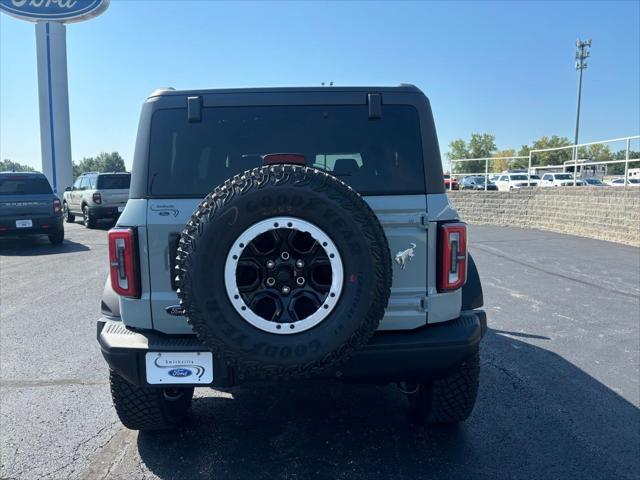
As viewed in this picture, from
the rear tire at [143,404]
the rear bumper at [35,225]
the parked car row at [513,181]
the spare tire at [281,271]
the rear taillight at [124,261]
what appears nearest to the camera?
the spare tire at [281,271]

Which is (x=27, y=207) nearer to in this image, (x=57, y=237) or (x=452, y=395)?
(x=57, y=237)

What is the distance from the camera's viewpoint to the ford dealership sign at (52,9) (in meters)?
25.6

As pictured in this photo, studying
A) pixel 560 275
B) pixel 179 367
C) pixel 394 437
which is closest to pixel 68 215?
pixel 560 275

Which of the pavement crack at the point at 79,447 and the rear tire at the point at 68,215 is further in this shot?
the rear tire at the point at 68,215

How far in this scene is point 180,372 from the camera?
2596 mm

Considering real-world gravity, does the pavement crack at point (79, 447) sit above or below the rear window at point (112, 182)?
below

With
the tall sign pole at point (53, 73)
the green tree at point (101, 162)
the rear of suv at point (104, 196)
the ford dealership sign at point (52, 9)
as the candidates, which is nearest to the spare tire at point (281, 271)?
the rear of suv at point (104, 196)

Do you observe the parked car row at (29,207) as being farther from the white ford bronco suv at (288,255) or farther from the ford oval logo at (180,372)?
the ford oval logo at (180,372)

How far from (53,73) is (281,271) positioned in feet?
92.9

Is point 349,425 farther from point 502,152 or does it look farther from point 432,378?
point 502,152

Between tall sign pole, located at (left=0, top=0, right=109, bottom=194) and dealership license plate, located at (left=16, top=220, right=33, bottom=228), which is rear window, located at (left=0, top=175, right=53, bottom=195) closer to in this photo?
dealership license plate, located at (left=16, top=220, right=33, bottom=228)

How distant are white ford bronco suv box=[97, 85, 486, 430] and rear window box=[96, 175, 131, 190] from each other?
15321 millimetres

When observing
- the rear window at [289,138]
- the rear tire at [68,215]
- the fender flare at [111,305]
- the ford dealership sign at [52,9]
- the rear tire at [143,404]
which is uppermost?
the ford dealership sign at [52,9]

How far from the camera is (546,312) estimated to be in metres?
6.17
